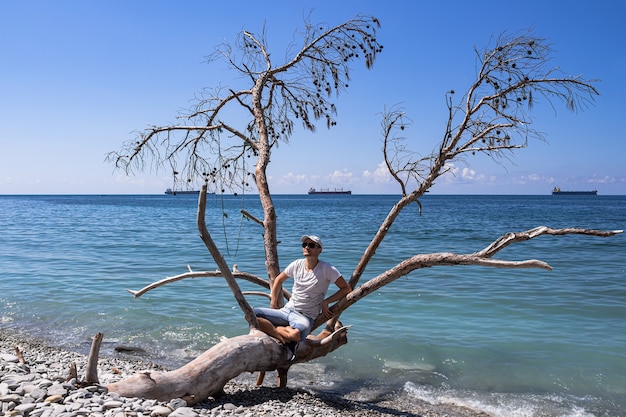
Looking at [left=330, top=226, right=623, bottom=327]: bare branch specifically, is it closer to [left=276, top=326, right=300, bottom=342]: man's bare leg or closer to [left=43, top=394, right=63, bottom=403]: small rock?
[left=276, top=326, right=300, bottom=342]: man's bare leg

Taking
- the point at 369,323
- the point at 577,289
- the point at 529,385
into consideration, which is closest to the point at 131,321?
the point at 369,323

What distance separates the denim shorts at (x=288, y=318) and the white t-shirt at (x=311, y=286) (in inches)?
3.2

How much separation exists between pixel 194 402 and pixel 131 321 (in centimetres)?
655

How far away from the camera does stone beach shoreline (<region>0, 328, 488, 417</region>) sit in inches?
191

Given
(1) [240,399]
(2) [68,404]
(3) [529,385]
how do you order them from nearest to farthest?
1. (2) [68,404]
2. (1) [240,399]
3. (3) [529,385]

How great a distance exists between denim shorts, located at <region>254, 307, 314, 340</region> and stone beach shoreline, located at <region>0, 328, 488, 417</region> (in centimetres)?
93

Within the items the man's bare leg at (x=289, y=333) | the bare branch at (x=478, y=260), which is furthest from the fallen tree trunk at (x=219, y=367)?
the bare branch at (x=478, y=260)

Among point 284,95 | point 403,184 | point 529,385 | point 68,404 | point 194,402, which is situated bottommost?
point 529,385

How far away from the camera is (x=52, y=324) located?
38.1 ft

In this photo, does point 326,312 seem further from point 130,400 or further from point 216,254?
point 130,400

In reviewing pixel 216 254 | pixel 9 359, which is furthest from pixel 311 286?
pixel 9 359

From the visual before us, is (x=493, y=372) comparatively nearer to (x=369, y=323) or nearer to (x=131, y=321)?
(x=369, y=323)

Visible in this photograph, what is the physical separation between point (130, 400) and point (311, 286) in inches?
101

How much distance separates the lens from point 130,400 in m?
5.23
